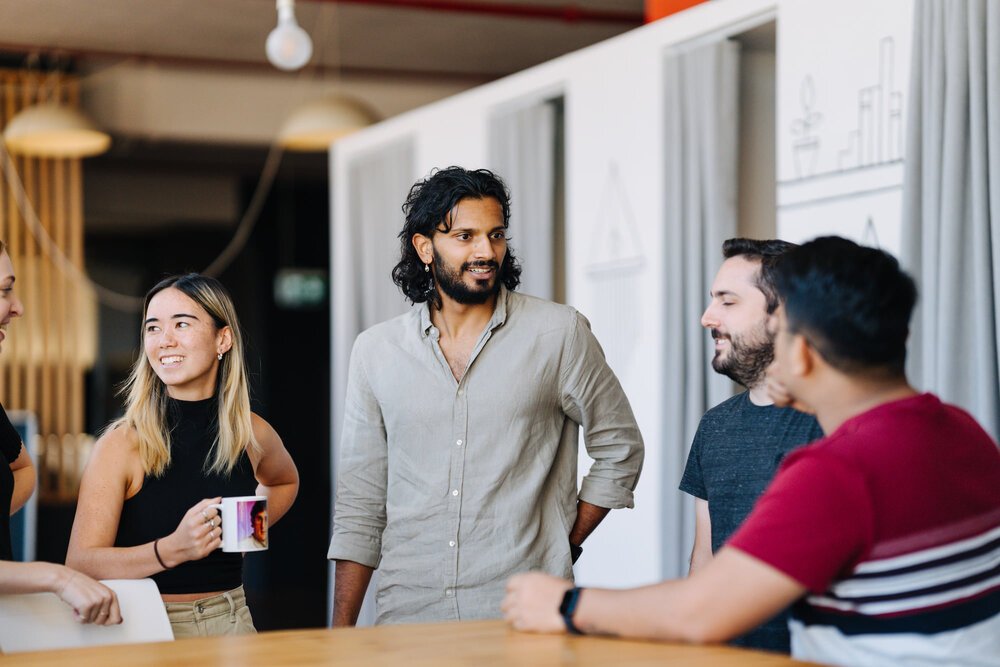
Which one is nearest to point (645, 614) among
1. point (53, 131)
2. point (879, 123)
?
point (879, 123)

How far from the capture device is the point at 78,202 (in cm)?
779

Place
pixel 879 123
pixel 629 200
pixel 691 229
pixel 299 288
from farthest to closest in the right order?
pixel 299 288 < pixel 629 200 < pixel 691 229 < pixel 879 123

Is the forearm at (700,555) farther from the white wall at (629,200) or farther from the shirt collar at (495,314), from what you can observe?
the white wall at (629,200)

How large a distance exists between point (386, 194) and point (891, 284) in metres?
4.87

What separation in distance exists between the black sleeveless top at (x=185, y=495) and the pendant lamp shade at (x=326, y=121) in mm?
3748

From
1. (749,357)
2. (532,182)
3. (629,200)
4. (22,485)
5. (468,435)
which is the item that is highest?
(532,182)

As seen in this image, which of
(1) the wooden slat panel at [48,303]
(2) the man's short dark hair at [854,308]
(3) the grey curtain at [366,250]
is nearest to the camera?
(2) the man's short dark hair at [854,308]

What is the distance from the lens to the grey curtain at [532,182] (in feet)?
17.4

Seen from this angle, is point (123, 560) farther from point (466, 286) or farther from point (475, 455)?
point (466, 286)

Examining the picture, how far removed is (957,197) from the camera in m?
3.29

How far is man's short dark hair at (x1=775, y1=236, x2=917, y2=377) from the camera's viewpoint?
1.70 m

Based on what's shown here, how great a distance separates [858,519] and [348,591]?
1567mm

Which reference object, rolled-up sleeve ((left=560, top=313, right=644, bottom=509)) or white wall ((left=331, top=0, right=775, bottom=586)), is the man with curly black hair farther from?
white wall ((left=331, top=0, right=775, bottom=586))

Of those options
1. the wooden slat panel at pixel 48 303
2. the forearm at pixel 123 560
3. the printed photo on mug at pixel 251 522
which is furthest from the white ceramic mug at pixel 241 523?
the wooden slat panel at pixel 48 303
